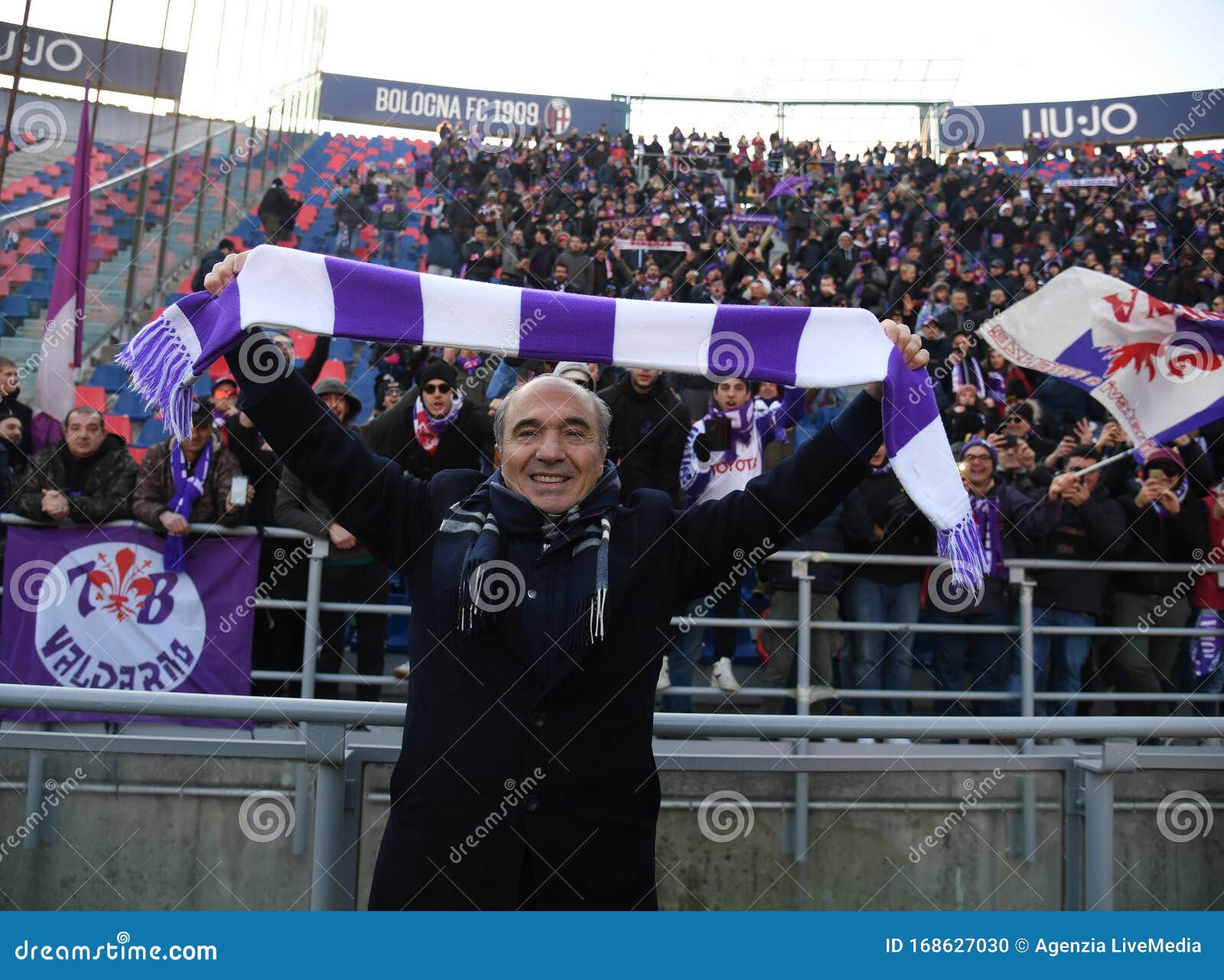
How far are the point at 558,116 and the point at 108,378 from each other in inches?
1071

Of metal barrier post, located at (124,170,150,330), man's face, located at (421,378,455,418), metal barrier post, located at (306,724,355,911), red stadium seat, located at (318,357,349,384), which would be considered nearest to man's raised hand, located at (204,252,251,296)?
metal barrier post, located at (306,724,355,911)

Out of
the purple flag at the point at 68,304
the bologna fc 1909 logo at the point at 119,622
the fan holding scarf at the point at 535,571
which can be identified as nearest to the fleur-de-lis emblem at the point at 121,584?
the bologna fc 1909 logo at the point at 119,622

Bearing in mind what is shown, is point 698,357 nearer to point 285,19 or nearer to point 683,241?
point 683,241

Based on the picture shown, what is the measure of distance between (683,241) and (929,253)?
11.7ft

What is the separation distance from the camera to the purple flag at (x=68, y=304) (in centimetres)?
784

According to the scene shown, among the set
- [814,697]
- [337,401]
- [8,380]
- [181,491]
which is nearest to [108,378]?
[8,380]

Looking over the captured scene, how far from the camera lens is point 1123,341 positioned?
6816mm

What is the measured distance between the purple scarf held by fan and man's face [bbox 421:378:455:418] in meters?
1.18

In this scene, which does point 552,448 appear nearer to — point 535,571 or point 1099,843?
point 535,571

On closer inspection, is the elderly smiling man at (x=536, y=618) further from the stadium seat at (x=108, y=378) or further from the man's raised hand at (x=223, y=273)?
the stadium seat at (x=108, y=378)

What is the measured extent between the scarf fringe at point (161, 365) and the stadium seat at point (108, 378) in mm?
8773

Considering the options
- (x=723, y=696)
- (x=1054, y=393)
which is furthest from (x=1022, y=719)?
(x=1054, y=393)

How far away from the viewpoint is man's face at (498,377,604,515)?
8.48 feet

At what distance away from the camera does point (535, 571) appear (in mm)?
2502
